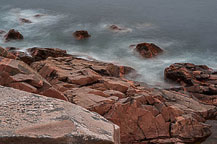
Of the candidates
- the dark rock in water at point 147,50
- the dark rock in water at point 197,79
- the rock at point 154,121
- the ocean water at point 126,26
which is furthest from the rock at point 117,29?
the rock at point 154,121

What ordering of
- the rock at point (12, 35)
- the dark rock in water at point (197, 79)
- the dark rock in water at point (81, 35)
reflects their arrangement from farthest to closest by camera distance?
the dark rock in water at point (81, 35) → the rock at point (12, 35) → the dark rock in water at point (197, 79)

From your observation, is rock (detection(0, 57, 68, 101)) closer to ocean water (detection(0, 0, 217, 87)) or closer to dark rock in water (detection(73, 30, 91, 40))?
ocean water (detection(0, 0, 217, 87))

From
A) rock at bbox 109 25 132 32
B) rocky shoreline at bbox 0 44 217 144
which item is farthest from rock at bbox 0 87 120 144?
rock at bbox 109 25 132 32

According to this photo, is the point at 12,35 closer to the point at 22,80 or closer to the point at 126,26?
the point at 126,26

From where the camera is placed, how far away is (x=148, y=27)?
26016 millimetres

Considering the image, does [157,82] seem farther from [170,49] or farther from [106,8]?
[106,8]

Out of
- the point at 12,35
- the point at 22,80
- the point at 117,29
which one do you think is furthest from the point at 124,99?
the point at 117,29

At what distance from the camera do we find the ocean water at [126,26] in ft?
65.0

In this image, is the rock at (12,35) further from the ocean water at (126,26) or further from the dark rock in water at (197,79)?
the dark rock in water at (197,79)

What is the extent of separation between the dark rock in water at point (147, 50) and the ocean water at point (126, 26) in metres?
0.52

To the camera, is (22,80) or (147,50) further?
(147,50)

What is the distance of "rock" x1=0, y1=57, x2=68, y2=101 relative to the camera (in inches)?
267

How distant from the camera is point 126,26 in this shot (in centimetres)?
2622

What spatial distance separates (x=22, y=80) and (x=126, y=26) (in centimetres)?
2025
